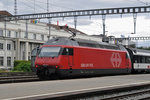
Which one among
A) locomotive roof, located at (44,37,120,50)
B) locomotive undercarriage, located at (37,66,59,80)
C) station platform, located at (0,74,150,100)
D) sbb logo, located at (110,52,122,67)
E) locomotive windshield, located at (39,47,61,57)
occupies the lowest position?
station platform, located at (0,74,150,100)

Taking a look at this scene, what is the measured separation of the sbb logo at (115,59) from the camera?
85.5ft

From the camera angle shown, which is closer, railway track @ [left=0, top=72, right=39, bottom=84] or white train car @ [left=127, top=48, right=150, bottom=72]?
railway track @ [left=0, top=72, right=39, bottom=84]

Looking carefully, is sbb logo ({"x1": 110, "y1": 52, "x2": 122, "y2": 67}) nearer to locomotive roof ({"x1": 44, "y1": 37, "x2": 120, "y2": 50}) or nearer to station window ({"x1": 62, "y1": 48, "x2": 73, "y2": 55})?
locomotive roof ({"x1": 44, "y1": 37, "x2": 120, "y2": 50})

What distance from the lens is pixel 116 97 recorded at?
1288 centimetres

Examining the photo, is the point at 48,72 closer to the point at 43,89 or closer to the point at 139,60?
the point at 43,89

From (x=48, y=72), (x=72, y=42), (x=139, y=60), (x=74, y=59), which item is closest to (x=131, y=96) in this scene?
(x=48, y=72)

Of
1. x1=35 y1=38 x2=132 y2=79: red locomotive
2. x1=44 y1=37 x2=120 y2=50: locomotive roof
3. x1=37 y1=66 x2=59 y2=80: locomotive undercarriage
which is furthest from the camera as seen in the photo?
x1=44 y1=37 x2=120 y2=50: locomotive roof

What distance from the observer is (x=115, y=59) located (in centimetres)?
2653

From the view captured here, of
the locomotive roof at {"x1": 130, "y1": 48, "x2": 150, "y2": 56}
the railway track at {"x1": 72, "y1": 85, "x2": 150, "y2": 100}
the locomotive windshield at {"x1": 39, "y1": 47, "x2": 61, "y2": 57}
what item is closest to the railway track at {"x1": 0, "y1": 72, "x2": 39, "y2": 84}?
the locomotive windshield at {"x1": 39, "y1": 47, "x2": 61, "y2": 57}

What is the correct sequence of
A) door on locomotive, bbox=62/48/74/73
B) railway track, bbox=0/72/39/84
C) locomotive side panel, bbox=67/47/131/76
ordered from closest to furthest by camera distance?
railway track, bbox=0/72/39/84
door on locomotive, bbox=62/48/74/73
locomotive side panel, bbox=67/47/131/76

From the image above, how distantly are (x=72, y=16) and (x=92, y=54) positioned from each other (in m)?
13.7

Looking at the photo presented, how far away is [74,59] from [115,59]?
7066 mm

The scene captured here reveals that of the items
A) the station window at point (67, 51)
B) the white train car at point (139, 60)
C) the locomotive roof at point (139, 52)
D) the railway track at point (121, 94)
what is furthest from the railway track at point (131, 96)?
the locomotive roof at point (139, 52)

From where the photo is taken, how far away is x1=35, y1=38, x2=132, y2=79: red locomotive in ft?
63.8
